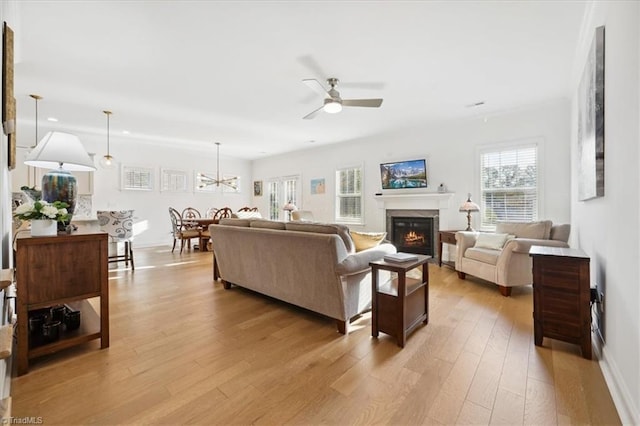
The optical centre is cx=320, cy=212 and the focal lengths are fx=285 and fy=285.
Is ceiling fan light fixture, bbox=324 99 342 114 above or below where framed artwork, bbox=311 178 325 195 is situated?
above

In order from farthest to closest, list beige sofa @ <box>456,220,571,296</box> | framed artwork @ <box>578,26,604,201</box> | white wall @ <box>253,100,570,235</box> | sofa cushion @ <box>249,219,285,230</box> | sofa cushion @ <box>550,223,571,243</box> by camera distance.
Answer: white wall @ <box>253,100,570,235</box> → sofa cushion @ <box>550,223,571,243</box> → beige sofa @ <box>456,220,571,296</box> → sofa cushion @ <box>249,219,285,230</box> → framed artwork @ <box>578,26,604,201</box>

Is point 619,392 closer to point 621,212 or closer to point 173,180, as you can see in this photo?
point 621,212

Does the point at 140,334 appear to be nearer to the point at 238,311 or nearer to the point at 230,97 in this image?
the point at 238,311

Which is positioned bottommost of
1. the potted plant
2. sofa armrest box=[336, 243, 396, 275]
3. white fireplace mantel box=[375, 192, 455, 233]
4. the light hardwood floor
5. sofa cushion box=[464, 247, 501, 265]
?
the light hardwood floor

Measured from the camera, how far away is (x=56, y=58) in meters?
3.00

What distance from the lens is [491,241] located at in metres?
3.79

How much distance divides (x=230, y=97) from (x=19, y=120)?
428cm

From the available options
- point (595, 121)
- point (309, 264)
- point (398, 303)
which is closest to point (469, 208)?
point (595, 121)

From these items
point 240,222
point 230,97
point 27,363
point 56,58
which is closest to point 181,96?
point 230,97

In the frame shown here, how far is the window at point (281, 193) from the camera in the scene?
8.08 meters

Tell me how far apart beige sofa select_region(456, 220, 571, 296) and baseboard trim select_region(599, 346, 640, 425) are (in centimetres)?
151

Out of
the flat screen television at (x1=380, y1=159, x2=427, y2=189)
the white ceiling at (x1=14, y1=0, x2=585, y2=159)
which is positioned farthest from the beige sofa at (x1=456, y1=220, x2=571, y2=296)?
the white ceiling at (x1=14, y1=0, x2=585, y2=159)

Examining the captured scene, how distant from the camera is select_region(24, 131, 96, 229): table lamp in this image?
6.61 ft

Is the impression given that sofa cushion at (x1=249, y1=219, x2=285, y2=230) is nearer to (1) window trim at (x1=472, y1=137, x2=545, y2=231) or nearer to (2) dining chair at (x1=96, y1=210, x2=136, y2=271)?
(2) dining chair at (x1=96, y1=210, x2=136, y2=271)
